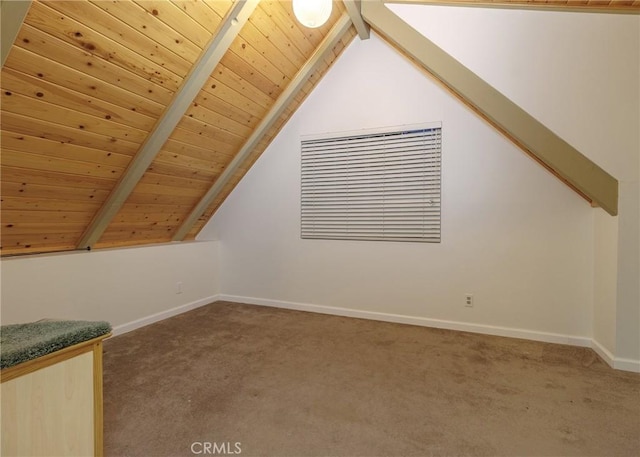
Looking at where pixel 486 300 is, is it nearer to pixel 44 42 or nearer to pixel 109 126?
pixel 109 126

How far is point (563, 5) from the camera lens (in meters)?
2.07

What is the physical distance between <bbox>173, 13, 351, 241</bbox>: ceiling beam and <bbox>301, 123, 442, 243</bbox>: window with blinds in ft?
1.70

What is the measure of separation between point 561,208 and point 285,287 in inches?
109

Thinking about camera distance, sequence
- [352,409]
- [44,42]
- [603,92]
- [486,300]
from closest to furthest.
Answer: [44,42], [352,409], [603,92], [486,300]

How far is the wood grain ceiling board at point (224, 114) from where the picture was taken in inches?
96.8

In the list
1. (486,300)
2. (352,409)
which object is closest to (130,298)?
(352,409)

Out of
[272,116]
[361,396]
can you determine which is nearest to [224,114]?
[272,116]

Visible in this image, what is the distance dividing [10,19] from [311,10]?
4.70 ft

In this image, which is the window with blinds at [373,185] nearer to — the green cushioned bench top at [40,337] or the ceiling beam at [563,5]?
the ceiling beam at [563,5]

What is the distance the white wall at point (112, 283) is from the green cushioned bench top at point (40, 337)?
1.37 meters

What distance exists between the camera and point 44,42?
1.60 metres

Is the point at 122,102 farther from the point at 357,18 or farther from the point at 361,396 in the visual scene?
the point at 361,396

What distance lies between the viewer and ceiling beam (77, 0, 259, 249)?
6.95 ft

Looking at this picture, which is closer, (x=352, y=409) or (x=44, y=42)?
(x=44, y=42)
